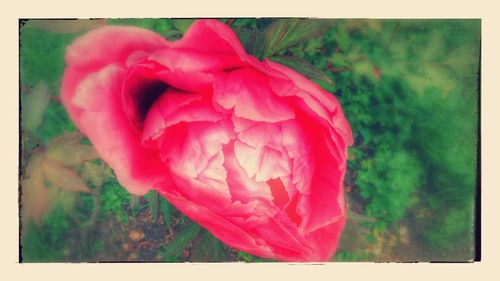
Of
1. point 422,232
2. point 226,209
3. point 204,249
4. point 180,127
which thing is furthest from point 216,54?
point 422,232

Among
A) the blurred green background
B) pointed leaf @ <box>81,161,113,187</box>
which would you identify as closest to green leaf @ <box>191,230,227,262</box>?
the blurred green background

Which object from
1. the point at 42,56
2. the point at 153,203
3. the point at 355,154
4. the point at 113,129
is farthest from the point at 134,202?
the point at 355,154

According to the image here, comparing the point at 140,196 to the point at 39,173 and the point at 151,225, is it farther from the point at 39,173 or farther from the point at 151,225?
the point at 39,173

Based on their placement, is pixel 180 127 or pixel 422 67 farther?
pixel 422 67

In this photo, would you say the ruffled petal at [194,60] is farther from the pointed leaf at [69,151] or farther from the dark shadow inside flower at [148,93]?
the pointed leaf at [69,151]

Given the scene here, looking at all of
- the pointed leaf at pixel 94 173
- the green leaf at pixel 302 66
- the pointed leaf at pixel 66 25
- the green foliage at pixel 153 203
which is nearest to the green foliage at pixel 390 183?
the green leaf at pixel 302 66

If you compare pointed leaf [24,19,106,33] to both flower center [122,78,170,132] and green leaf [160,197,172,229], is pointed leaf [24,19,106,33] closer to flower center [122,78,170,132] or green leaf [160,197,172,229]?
flower center [122,78,170,132]

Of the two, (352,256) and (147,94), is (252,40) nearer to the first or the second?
(147,94)
